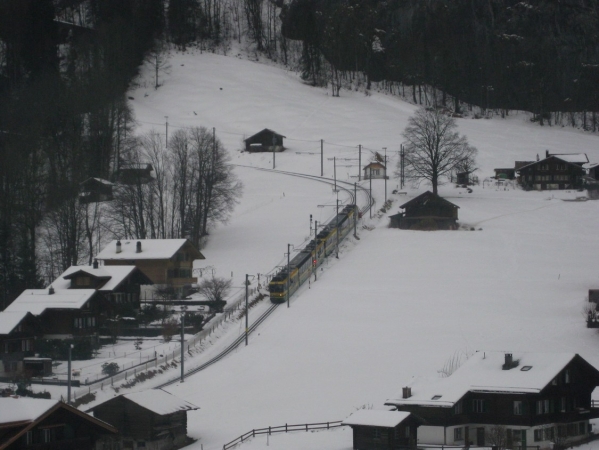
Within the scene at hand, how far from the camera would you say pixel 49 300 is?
5641cm

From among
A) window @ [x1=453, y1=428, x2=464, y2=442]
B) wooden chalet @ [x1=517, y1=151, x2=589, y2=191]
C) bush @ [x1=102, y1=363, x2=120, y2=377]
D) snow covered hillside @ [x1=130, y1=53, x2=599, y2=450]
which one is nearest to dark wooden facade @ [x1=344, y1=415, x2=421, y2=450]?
snow covered hillside @ [x1=130, y1=53, x2=599, y2=450]

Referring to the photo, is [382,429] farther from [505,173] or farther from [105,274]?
[505,173]

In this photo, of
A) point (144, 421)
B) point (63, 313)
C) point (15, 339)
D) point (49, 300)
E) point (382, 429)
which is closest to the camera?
point (382, 429)

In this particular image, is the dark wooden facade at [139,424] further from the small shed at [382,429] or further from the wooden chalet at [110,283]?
the wooden chalet at [110,283]

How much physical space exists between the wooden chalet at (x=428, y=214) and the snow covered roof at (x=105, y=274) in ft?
83.5

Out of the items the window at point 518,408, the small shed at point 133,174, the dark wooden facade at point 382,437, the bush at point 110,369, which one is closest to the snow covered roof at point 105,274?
the bush at point 110,369

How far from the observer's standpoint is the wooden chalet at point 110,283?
195 ft

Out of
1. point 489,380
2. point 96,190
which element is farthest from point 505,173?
point 489,380

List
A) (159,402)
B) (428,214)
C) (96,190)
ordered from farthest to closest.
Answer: (96,190) < (428,214) < (159,402)

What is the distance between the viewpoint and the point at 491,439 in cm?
3872

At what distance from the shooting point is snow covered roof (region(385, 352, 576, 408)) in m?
39.2

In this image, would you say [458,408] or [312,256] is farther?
[312,256]

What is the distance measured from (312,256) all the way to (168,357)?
19805mm

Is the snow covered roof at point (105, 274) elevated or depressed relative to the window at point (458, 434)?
elevated
